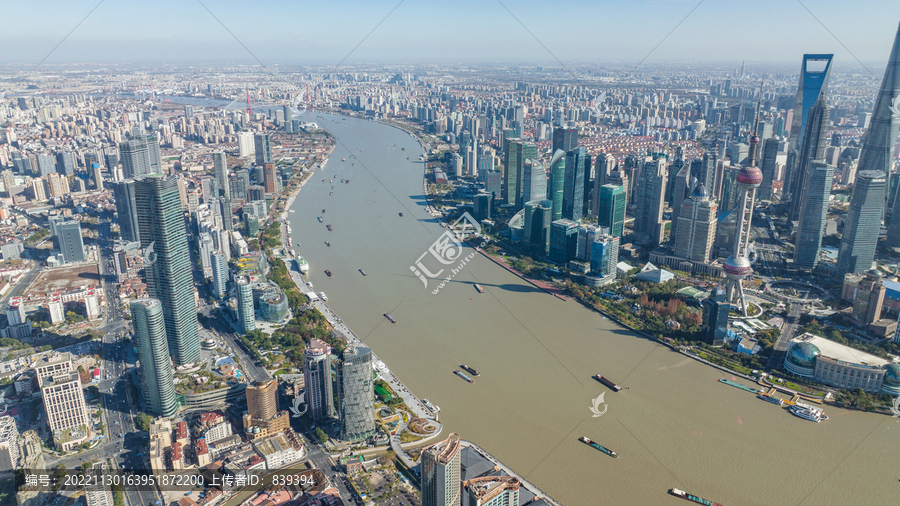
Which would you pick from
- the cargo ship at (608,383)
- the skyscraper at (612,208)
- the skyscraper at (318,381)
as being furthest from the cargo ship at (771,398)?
the skyscraper at (612,208)

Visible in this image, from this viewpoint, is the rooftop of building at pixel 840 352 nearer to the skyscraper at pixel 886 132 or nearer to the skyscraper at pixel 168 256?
the skyscraper at pixel 886 132

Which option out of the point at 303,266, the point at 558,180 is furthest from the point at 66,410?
the point at 558,180

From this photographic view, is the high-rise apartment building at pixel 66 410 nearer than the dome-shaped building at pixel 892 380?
Yes

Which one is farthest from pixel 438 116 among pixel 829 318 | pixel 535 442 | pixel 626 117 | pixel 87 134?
pixel 535 442

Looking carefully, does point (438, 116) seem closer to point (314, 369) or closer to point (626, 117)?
point (626, 117)

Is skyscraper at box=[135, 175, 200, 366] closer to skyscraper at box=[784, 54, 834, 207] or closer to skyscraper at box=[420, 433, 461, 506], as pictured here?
skyscraper at box=[420, 433, 461, 506]
